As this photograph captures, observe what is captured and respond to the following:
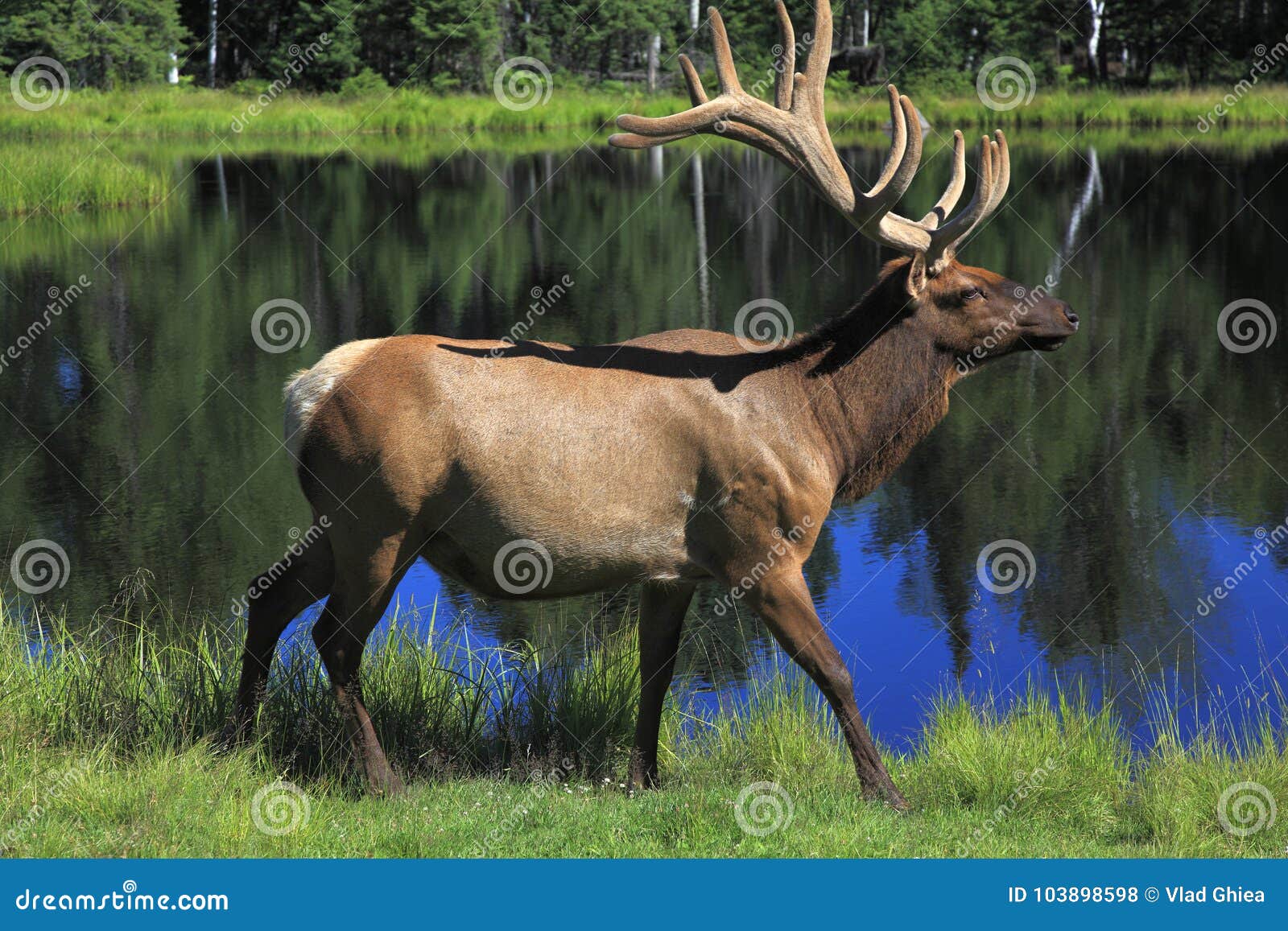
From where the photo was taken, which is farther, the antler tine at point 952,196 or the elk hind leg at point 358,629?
the antler tine at point 952,196

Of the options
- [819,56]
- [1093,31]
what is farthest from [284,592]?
[1093,31]

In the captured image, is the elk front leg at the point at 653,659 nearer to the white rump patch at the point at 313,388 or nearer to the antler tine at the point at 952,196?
the white rump patch at the point at 313,388

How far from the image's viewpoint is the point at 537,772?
253 inches

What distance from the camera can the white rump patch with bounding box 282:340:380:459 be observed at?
6.11 m

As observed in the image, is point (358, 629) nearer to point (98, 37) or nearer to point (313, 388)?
point (313, 388)

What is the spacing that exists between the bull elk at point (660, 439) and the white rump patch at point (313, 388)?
0.01m

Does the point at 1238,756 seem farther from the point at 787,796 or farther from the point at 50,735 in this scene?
the point at 50,735

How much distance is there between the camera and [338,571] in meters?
6.16

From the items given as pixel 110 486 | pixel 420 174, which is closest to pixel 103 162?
pixel 420 174

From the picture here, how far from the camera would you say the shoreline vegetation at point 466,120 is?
43750mm

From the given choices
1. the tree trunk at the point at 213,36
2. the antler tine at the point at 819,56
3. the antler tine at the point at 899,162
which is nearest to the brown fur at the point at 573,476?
the antler tine at the point at 899,162

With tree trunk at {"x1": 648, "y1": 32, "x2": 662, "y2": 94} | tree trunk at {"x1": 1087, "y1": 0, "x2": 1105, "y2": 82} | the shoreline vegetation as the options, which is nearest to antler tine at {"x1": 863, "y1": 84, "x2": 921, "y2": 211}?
the shoreline vegetation

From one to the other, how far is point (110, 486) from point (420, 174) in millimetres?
28370

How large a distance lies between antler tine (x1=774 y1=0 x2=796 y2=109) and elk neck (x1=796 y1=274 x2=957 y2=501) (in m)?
0.94
